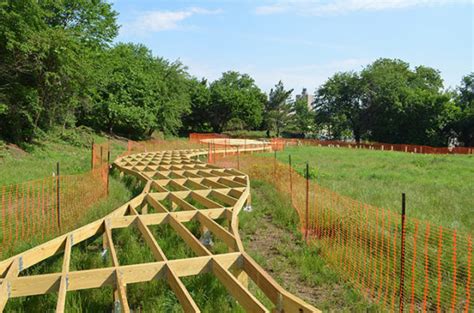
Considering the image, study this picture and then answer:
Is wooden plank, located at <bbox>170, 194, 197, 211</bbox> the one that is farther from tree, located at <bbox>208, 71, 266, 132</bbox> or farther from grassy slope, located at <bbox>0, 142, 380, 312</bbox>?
tree, located at <bbox>208, 71, 266, 132</bbox>

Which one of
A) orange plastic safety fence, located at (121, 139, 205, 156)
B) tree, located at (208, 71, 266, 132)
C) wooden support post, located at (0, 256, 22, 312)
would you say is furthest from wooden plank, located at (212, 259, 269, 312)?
tree, located at (208, 71, 266, 132)

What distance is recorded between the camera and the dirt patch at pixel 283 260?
506cm

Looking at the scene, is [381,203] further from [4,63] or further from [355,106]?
[355,106]

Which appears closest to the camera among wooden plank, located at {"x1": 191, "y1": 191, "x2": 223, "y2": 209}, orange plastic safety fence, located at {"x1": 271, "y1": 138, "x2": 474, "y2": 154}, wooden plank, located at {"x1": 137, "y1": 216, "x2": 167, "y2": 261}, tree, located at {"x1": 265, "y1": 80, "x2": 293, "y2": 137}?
wooden plank, located at {"x1": 137, "y1": 216, "x2": 167, "y2": 261}

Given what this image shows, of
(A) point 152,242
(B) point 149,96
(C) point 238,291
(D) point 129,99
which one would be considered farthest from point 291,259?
(B) point 149,96

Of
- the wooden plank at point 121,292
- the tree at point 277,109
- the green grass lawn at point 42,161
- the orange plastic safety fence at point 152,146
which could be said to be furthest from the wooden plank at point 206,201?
the tree at point 277,109

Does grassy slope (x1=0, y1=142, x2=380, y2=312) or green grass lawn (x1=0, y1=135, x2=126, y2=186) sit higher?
green grass lawn (x1=0, y1=135, x2=126, y2=186)

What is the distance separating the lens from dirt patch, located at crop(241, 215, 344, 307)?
5062mm

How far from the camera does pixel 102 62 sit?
93.6 feet

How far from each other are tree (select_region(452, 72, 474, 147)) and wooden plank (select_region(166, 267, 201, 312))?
48.1 metres

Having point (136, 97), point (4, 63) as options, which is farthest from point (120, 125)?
point (4, 63)

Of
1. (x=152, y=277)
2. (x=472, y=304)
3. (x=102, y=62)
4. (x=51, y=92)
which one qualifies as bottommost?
(x=472, y=304)

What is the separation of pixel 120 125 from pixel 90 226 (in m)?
30.1

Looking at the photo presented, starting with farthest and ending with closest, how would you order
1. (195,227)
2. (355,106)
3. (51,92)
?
(355,106), (51,92), (195,227)
